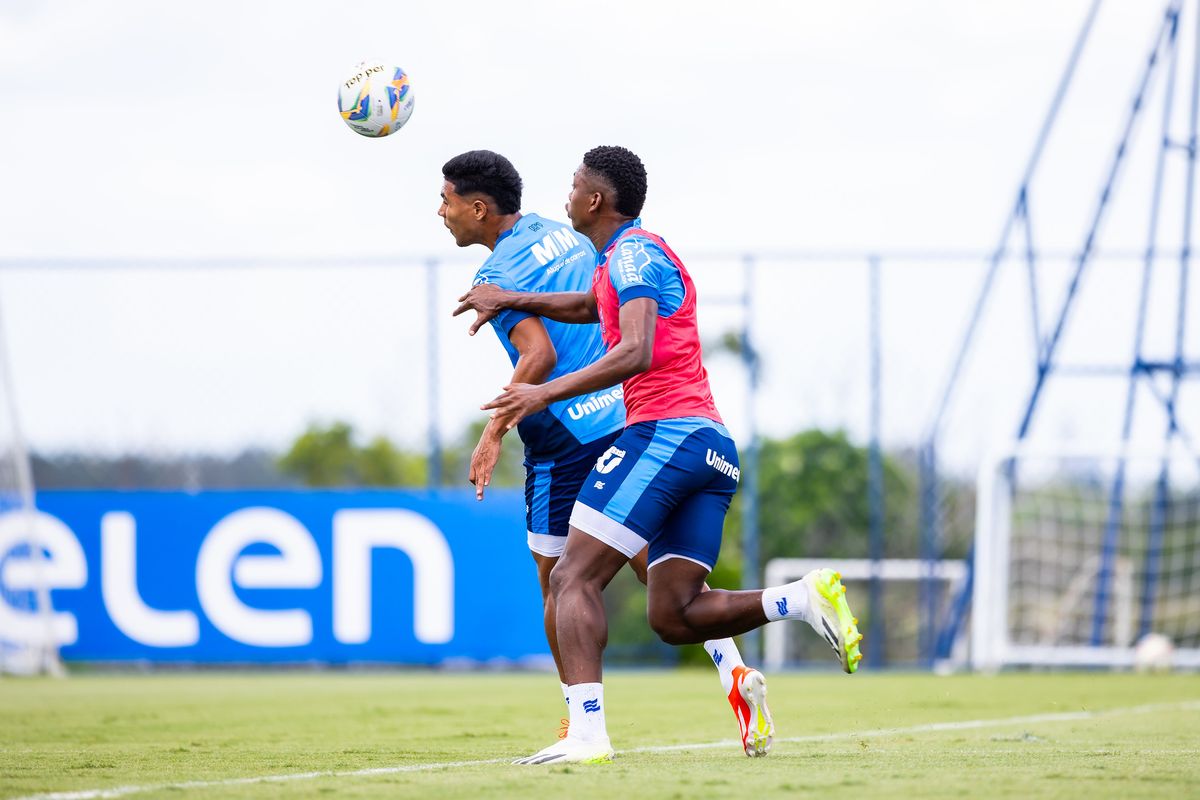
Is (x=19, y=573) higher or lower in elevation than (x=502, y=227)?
lower

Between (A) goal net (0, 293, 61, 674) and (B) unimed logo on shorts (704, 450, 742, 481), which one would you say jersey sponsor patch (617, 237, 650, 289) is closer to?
(B) unimed logo on shorts (704, 450, 742, 481)

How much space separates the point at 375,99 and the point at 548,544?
2254mm

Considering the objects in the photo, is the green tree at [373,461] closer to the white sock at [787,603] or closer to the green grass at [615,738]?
the green grass at [615,738]

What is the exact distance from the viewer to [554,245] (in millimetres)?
7176

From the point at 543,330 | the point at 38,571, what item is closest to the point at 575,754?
the point at 543,330

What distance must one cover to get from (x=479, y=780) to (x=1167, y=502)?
13.0 metres

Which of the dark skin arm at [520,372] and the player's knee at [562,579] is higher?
the dark skin arm at [520,372]

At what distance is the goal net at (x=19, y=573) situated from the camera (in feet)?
50.7

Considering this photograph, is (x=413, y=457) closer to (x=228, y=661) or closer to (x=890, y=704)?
(x=228, y=661)

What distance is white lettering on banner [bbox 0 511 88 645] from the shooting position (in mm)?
15484

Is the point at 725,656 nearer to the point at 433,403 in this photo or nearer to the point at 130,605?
the point at 433,403

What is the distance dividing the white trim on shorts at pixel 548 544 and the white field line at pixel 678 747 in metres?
0.89

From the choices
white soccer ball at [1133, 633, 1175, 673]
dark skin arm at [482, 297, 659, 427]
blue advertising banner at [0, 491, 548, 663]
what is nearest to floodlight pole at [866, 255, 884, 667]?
white soccer ball at [1133, 633, 1175, 673]

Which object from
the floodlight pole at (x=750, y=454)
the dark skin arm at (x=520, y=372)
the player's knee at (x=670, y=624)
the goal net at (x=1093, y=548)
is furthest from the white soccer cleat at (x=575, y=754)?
the floodlight pole at (x=750, y=454)
